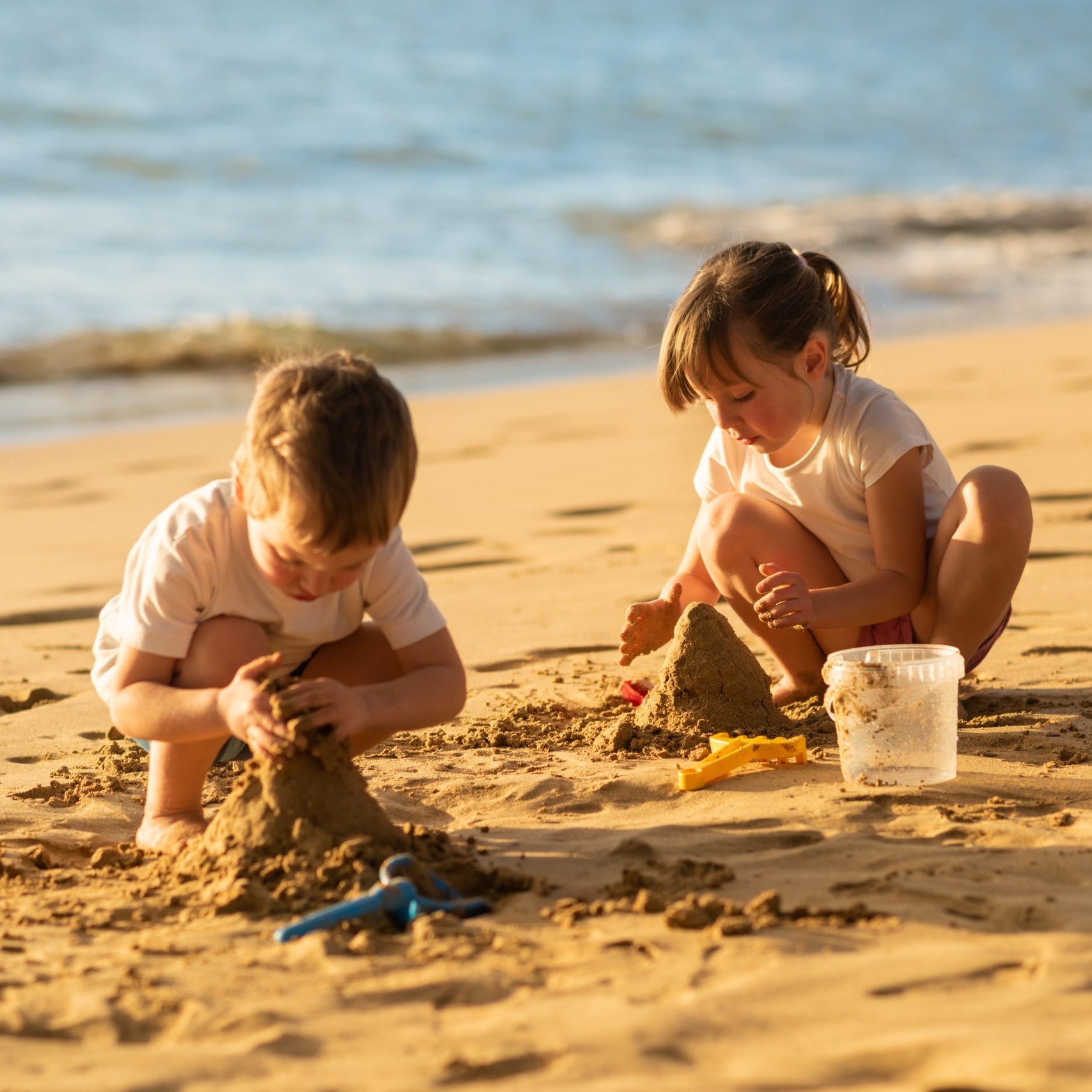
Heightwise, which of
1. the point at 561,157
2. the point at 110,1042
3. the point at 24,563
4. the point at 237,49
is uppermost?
the point at 237,49

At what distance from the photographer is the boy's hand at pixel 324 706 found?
2422 millimetres

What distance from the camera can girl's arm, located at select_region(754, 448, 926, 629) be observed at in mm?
3184

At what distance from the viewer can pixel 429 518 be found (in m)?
5.60

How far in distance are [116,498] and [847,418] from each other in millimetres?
3643

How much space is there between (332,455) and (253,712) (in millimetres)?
453

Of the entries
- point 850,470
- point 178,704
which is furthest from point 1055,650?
point 178,704

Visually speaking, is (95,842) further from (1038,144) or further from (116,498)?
(1038,144)

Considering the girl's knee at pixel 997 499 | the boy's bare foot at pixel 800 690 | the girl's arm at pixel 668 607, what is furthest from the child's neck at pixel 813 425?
the boy's bare foot at pixel 800 690

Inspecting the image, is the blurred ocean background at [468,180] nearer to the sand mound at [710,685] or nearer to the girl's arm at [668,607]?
the girl's arm at [668,607]

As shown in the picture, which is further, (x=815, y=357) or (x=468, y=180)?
(x=468, y=180)

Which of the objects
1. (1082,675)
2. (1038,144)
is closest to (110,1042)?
(1082,675)

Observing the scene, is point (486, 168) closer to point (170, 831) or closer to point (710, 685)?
point (710, 685)

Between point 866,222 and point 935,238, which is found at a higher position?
point 866,222

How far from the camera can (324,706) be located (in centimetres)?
245
